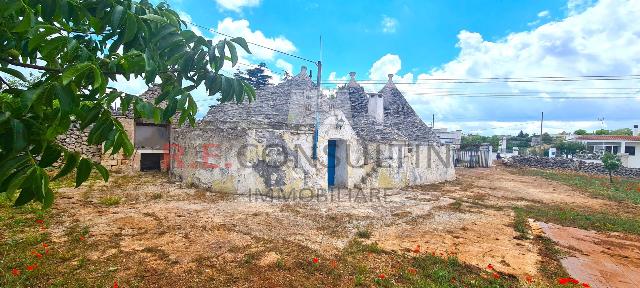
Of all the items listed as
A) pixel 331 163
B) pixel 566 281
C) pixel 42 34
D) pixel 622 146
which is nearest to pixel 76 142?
pixel 331 163

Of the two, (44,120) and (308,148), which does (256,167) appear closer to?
(308,148)

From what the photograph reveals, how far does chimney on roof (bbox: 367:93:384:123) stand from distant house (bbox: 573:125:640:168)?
2623 centimetres

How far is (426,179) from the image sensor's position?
16766 millimetres

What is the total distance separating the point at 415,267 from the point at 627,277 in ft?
11.6

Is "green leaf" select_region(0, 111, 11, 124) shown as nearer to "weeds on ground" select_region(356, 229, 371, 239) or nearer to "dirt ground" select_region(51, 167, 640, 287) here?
"dirt ground" select_region(51, 167, 640, 287)

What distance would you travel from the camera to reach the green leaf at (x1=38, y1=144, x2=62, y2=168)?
61.1 inches

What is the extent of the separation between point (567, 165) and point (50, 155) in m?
35.4

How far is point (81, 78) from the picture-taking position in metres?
1.44

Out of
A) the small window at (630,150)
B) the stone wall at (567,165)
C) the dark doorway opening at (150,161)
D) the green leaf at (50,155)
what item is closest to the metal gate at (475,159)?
the stone wall at (567,165)

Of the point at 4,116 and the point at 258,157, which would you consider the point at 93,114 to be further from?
the point at 258,157

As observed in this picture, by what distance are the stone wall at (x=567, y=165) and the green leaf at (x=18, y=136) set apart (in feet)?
111

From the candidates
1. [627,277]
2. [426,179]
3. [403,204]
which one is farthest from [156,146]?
[627,277]

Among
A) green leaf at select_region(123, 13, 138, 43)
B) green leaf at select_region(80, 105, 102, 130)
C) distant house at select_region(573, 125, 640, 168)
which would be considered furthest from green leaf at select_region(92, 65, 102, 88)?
distant house at select_region(573, 125, 640, 168)

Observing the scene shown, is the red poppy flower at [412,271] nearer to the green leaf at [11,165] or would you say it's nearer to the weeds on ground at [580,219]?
the weeds on ground at [580,219]
